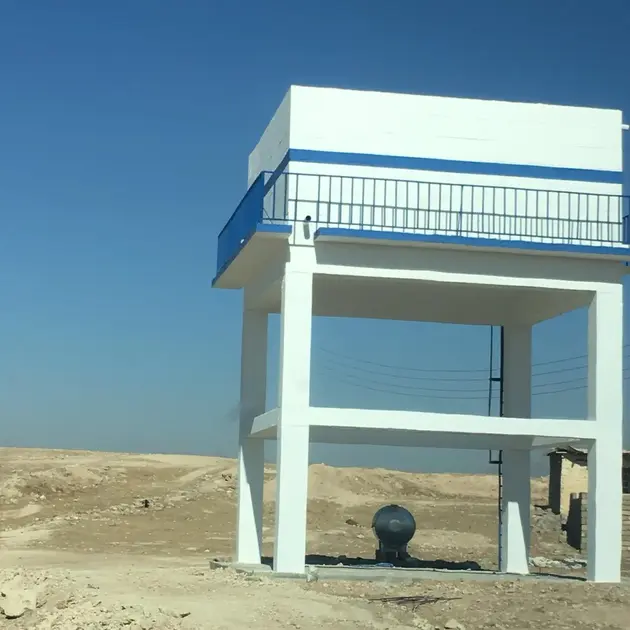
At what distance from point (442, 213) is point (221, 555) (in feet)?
46.7

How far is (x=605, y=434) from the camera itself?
20109 millimetres

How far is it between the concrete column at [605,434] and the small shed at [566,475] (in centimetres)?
1819

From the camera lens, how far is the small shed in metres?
38.3

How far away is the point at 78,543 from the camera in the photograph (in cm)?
3362

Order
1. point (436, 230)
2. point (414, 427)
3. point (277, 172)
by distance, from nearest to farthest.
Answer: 1. point (414, 427)
2. point (436, 230)
3. point (277, 172)

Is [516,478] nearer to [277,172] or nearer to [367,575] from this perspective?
[367,575]

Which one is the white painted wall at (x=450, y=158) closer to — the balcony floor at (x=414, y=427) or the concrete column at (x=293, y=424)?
the concrete column at (x=293, y=424)

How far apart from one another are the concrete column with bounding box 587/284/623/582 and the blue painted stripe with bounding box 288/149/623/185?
2.26 meters

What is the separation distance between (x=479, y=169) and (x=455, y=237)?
5.63ft

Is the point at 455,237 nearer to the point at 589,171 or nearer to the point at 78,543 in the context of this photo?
the point at 589,171

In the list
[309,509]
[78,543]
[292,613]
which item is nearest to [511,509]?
[292,613]

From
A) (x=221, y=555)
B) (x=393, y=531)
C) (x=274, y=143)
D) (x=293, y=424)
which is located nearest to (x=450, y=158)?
(x=274, y=143)

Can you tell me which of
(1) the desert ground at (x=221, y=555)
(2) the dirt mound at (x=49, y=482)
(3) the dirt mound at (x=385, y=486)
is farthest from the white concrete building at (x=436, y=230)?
(3) the dirt mound at (x=385, y=486)

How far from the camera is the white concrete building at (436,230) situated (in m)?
19.5
